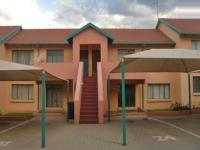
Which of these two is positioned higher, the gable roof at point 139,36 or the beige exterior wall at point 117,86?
the gable roof at point 139,36

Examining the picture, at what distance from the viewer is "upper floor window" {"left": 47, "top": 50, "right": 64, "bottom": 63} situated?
26.0 meters

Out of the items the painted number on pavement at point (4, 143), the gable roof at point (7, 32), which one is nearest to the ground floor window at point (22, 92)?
the gable roof at point (7, 32)

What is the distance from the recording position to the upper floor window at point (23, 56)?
85.1ft

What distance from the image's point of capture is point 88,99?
19.5 m

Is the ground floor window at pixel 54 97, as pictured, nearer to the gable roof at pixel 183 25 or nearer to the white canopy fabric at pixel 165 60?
the gable roof at pixel 183 25

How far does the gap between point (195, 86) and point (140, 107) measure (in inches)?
190

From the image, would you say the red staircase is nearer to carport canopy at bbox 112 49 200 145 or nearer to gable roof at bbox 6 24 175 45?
carport canopy at bbox 112 49 200 145

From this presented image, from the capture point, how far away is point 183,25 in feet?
89.8

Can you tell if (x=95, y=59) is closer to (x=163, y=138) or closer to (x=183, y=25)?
(x=183, y=25)

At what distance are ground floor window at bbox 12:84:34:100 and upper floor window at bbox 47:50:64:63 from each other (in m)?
2.69

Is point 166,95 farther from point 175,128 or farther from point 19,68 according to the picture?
point 19,68

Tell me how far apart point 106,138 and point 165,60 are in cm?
465

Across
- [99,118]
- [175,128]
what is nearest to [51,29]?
[99,118]

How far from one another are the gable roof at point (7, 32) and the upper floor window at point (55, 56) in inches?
138
